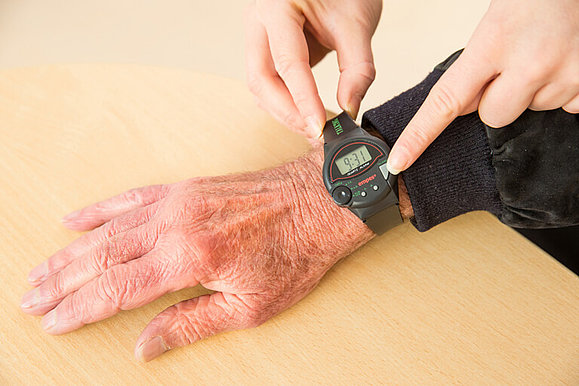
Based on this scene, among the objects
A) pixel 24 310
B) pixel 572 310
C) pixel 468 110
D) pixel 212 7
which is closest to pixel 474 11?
pixel 212 7

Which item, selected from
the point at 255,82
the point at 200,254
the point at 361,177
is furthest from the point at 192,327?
the point at 255,82

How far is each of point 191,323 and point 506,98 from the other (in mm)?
591

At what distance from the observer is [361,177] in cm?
81

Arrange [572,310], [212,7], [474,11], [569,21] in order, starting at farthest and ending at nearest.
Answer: [212,7] → [474,11] → [572,310] → [569,21]

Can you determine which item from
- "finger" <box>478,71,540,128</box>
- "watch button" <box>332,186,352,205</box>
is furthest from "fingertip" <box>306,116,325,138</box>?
"finger" <box>478,71,540,128</box>

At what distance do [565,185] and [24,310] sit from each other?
2.96ft

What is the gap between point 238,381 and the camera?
0.77 m

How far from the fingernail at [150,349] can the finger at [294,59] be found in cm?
43

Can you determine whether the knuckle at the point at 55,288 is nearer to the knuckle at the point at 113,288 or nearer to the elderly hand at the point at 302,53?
the knuckle at the point at 113,288

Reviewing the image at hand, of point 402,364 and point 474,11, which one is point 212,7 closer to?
point 474,11

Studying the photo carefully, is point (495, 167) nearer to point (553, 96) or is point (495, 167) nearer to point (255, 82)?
point (553, 96)

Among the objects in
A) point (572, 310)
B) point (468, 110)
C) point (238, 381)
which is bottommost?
point (572, 310)

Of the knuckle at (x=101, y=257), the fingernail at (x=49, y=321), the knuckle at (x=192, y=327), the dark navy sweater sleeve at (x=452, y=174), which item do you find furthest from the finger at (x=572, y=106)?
the fingernail at (x=49, y=321)

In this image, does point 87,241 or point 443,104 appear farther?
point 87,241
